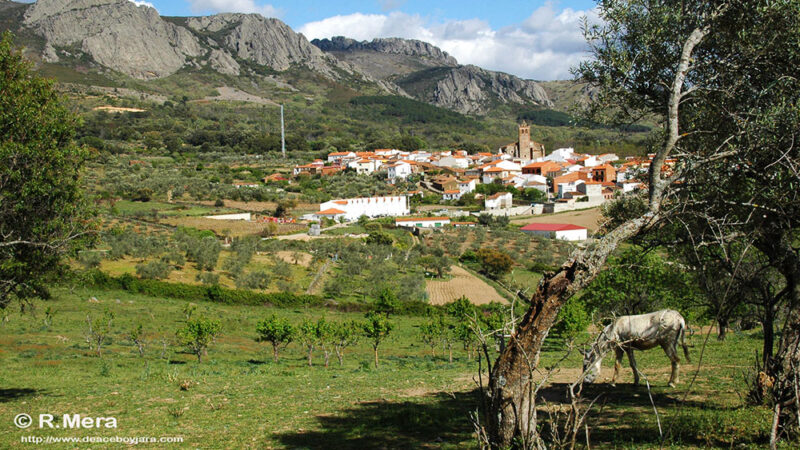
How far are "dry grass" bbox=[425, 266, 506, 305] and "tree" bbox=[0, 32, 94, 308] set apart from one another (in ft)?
115

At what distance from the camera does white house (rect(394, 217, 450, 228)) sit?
82188mm

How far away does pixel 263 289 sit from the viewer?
45562 mm

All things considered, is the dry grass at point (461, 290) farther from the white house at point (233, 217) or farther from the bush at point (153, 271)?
the white house at point (233, 217)

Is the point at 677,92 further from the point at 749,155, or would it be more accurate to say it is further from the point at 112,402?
the point at 112,402

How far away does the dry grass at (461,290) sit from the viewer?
47.0m

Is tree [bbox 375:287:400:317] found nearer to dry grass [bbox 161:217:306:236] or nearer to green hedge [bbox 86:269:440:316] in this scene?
green hedge [bbox 86:269:440:316]

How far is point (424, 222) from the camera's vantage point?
82.9 m

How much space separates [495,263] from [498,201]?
4393 centimetres

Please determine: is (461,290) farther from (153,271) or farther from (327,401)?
(327,401)

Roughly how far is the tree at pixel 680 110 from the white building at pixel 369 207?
78071mm

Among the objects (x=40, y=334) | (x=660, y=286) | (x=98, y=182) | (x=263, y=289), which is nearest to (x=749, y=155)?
(x=660, y=286)

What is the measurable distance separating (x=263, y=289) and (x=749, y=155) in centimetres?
4181

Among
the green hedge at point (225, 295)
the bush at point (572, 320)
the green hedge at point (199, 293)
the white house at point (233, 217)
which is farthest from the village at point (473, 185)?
the bush at point (572, 320)

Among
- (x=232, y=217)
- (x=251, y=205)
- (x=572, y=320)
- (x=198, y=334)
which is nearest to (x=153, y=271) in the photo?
(x=198, y=334)
